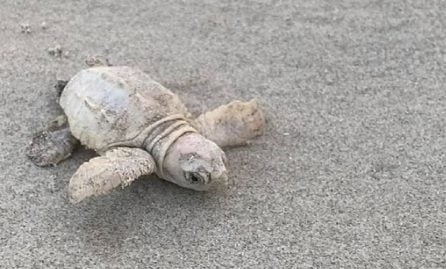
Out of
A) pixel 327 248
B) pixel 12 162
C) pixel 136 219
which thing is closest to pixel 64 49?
pixel 12 162

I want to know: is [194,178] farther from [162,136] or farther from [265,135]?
[265,135]

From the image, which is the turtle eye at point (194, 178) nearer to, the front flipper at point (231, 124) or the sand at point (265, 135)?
the sand at point (265, 135)

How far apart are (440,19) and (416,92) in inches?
14.1

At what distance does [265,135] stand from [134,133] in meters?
0.35

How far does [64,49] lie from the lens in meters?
2.01

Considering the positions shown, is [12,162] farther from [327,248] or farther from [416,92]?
[416,92]

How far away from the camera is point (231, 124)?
1.74 m

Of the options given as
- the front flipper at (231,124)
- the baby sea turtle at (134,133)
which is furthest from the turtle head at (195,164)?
the front flipper at (231,124)

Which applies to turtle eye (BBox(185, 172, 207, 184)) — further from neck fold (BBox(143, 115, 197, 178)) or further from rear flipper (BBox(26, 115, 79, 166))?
rear flipper (BBox(26, 115, 79, 166))

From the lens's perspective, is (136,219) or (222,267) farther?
(136,219)

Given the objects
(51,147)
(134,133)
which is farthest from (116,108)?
(51,147)

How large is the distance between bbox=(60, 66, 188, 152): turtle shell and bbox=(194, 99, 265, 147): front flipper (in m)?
0.07

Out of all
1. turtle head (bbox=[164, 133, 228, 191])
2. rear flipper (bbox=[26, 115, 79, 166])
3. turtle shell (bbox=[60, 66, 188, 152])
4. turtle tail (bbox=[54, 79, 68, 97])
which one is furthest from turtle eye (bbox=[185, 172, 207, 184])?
turtle tail (bbox=[54, 79, 68, 97])

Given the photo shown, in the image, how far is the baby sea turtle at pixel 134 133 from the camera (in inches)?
60.4
